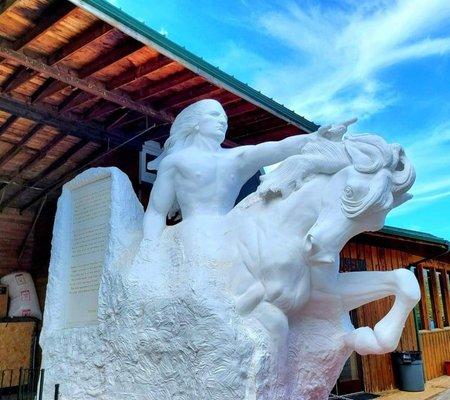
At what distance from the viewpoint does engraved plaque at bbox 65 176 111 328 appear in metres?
4.03

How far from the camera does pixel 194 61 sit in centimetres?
392

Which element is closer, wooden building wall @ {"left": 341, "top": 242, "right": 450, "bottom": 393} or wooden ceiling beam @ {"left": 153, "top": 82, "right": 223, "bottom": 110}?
wooden ceiling beam @ {"left": 153, "top": 82, "right": 223, "bottom": 110}

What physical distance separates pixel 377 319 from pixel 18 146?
6.80m

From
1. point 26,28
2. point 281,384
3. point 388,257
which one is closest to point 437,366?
point 388,257

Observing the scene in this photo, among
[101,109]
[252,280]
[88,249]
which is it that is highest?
[101,109]

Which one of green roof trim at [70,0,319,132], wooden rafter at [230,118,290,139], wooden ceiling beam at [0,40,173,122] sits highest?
wooden rafter at [230,118,290,139]

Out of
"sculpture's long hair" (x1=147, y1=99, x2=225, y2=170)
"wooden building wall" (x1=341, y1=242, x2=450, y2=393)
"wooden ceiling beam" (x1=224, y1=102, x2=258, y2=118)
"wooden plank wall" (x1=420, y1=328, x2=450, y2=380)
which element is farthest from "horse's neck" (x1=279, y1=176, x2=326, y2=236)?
"wooden plank wall" (x1=420, y1=328, x2=450, y2=380)

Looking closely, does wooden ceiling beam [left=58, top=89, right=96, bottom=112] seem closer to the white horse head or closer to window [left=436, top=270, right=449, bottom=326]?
the white horse head

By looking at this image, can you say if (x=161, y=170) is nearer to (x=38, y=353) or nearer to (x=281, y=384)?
(x=281, y=384)

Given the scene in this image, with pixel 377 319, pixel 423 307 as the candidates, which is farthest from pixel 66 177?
pixel 423 307

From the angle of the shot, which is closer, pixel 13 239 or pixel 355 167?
A: pixel 355 167

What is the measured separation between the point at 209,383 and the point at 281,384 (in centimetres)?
44

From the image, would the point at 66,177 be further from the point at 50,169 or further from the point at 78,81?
the point at 78,81

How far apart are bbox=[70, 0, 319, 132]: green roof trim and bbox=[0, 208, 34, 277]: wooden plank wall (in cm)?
517
